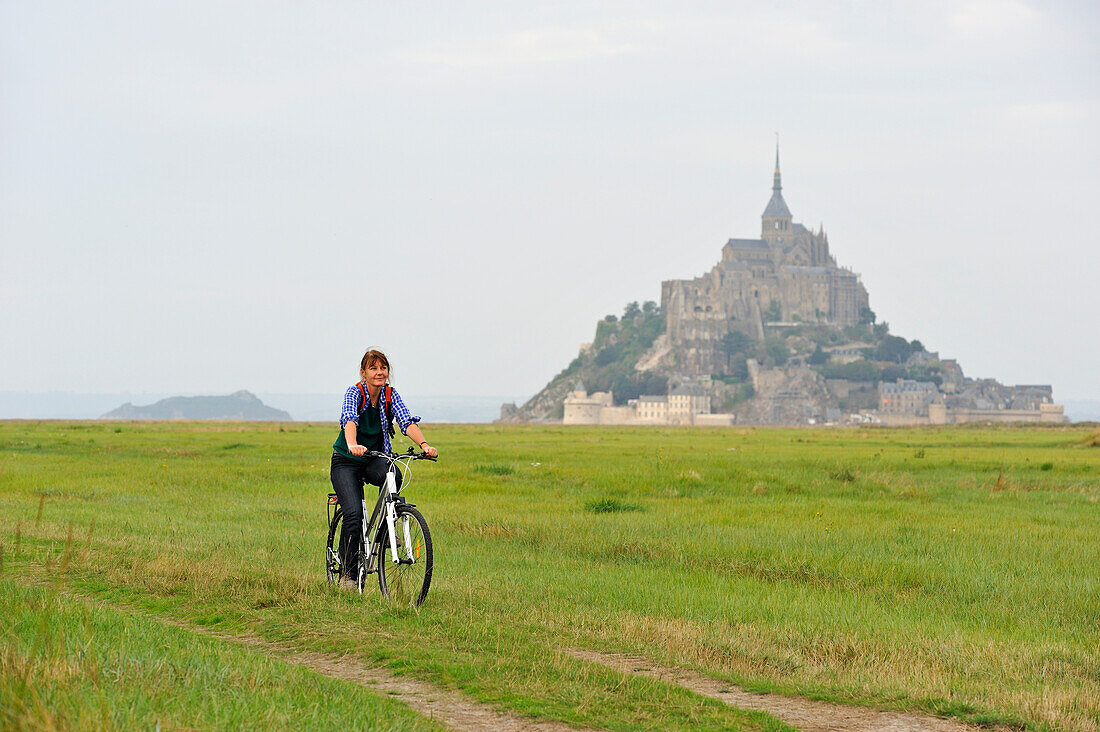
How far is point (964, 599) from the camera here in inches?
431

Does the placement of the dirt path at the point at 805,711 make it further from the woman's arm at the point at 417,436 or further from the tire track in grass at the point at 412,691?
the woman's arm at the point at 417,436

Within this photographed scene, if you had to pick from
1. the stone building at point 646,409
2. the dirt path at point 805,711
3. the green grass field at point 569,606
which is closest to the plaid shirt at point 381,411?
the green grass field at point 569,606

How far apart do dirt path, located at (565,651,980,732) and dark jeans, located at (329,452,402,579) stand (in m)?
3.02

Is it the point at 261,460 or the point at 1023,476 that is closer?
the point at 1023,476

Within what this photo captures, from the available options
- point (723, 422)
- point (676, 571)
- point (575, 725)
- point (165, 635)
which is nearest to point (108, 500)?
point (676, 571)

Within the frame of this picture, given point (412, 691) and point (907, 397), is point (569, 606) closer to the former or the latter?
point (412, 691)

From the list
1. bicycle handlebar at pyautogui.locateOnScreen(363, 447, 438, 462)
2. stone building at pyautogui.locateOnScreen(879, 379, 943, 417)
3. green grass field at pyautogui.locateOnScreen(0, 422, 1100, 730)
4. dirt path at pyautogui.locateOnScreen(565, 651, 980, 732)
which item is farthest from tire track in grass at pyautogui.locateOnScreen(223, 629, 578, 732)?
stone building at pyautogui.locateOnScreen(879, 379, 943, 417)

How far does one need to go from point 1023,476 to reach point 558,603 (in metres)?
19.2

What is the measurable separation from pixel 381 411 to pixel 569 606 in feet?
7.42

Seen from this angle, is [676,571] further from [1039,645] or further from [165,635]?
[165,635]

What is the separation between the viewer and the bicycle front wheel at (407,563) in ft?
29.2

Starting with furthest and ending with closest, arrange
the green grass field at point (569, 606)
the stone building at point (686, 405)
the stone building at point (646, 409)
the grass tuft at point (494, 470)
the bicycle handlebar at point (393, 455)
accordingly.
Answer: the stone building at point (646, 409), the stone building at point (686, 405), the grass tuft at point (494, 470), the bicycle handlebar at point (393, 455), the green grass field at point (569, 606)

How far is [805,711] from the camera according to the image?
21.5 feet

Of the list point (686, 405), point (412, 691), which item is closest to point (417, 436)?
point (412, 691)
